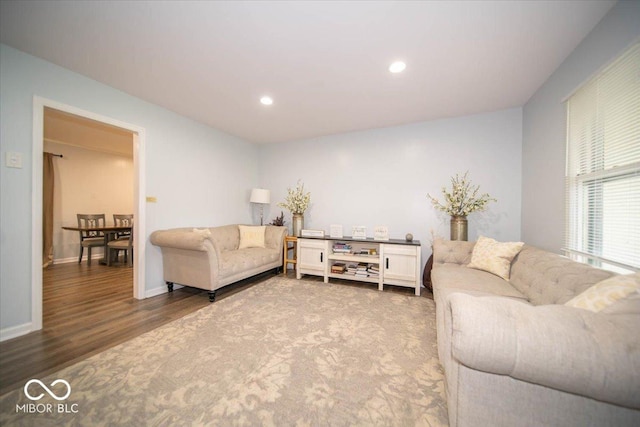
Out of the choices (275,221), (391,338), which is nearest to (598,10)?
(391,338)

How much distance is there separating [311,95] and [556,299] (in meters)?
2.86

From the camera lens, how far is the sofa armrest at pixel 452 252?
2.70m

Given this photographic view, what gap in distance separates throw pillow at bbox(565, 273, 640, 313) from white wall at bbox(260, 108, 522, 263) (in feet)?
8.43

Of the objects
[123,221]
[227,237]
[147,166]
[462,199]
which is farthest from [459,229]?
[123,221]

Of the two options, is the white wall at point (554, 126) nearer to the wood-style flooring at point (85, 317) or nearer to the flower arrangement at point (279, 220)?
the wood-style flooring at point (85, 317)

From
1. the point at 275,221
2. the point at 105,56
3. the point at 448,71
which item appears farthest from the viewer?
the point at 275,221

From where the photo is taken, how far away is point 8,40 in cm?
189

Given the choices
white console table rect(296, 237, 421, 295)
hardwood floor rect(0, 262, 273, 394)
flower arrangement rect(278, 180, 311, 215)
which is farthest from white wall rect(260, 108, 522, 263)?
hardwood floor rect(0, 262, 273, 394)

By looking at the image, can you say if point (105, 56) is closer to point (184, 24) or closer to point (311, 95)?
point (184, 24)

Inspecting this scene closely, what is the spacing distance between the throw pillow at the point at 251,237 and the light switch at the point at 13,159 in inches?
98.1

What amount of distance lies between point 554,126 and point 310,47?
2.51 m

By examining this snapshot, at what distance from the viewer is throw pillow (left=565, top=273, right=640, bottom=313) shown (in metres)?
0.85

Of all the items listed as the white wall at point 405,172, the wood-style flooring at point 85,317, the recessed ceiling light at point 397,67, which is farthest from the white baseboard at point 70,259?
the recessed ceiling light at point 397,67

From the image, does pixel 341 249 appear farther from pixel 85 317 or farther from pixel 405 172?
pixel 85 317
